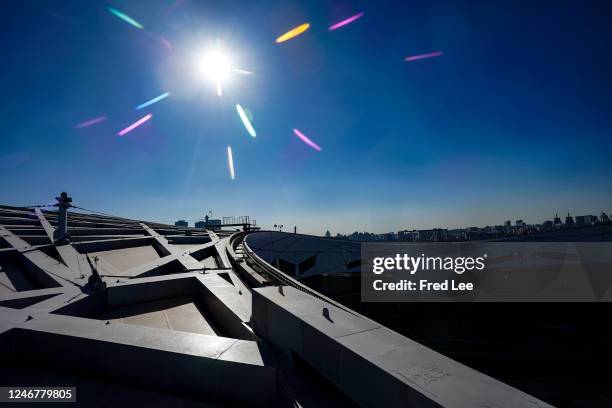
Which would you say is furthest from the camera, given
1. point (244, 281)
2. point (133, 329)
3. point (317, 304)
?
point (244, 281)

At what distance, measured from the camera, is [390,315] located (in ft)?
99.7

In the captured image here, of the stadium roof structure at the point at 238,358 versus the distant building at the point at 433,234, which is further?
the distant building at the point at 433,234

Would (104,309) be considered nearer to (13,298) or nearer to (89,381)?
(13,298)

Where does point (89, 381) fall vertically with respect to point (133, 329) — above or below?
below

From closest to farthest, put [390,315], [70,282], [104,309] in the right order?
[104,309], [70,282], [390,315]

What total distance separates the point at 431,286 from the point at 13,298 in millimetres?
33777

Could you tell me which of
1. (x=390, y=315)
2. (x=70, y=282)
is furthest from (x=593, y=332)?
(x=70, y=282)

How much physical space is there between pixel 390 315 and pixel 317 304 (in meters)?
29.3

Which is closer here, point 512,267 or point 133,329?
point 133,329

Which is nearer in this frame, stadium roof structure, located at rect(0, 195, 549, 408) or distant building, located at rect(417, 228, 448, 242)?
stadium roof structure, located at rect(0, 195, 549, 408)

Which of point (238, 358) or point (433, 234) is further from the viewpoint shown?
point (433, 234)

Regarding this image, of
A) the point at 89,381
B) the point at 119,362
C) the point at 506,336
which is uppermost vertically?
the point at 119,362

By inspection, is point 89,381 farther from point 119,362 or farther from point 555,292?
point 555,292

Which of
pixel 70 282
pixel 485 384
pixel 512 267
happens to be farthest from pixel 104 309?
pixel 512 267
